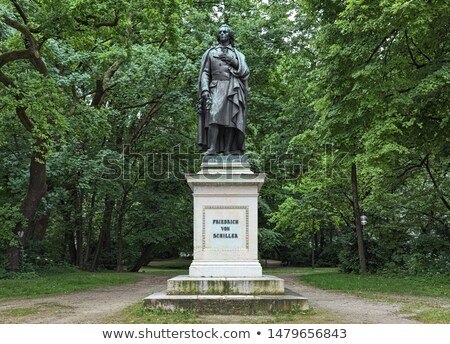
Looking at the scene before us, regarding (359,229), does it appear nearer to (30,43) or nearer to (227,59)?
(227,59)

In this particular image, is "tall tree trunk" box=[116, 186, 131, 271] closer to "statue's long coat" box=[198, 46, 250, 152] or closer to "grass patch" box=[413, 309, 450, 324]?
"statue's long coat" box=[198, 46, 250, 152]

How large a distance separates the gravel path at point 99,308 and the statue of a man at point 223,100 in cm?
378

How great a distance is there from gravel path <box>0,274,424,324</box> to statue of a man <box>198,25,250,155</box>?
3777 millimetres

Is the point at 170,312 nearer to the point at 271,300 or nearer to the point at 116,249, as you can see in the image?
the point at 271,300

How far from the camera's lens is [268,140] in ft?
73.9

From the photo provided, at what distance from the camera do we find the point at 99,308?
33.1ft

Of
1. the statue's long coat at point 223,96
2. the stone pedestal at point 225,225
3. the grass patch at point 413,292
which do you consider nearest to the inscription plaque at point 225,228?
the stone pedestal at point 225,225

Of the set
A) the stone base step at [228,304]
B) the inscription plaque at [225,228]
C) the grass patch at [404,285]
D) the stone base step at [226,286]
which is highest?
the inscription plaque at [225,228]

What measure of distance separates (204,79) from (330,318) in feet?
18.0

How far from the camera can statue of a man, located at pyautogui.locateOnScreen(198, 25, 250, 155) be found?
1077cm

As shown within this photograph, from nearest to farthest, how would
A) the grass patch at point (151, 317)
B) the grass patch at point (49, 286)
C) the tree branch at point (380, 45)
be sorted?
the grass patch at point (151, 317) → the grass patch at point (49, 286) → the tree branch at point (380, 45)

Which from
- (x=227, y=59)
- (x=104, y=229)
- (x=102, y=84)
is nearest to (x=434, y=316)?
(x=227, y=59)

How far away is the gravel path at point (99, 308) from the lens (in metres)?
8.41

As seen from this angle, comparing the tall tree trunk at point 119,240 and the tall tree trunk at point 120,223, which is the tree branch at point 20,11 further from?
the tall tree trunk at point 119,240
